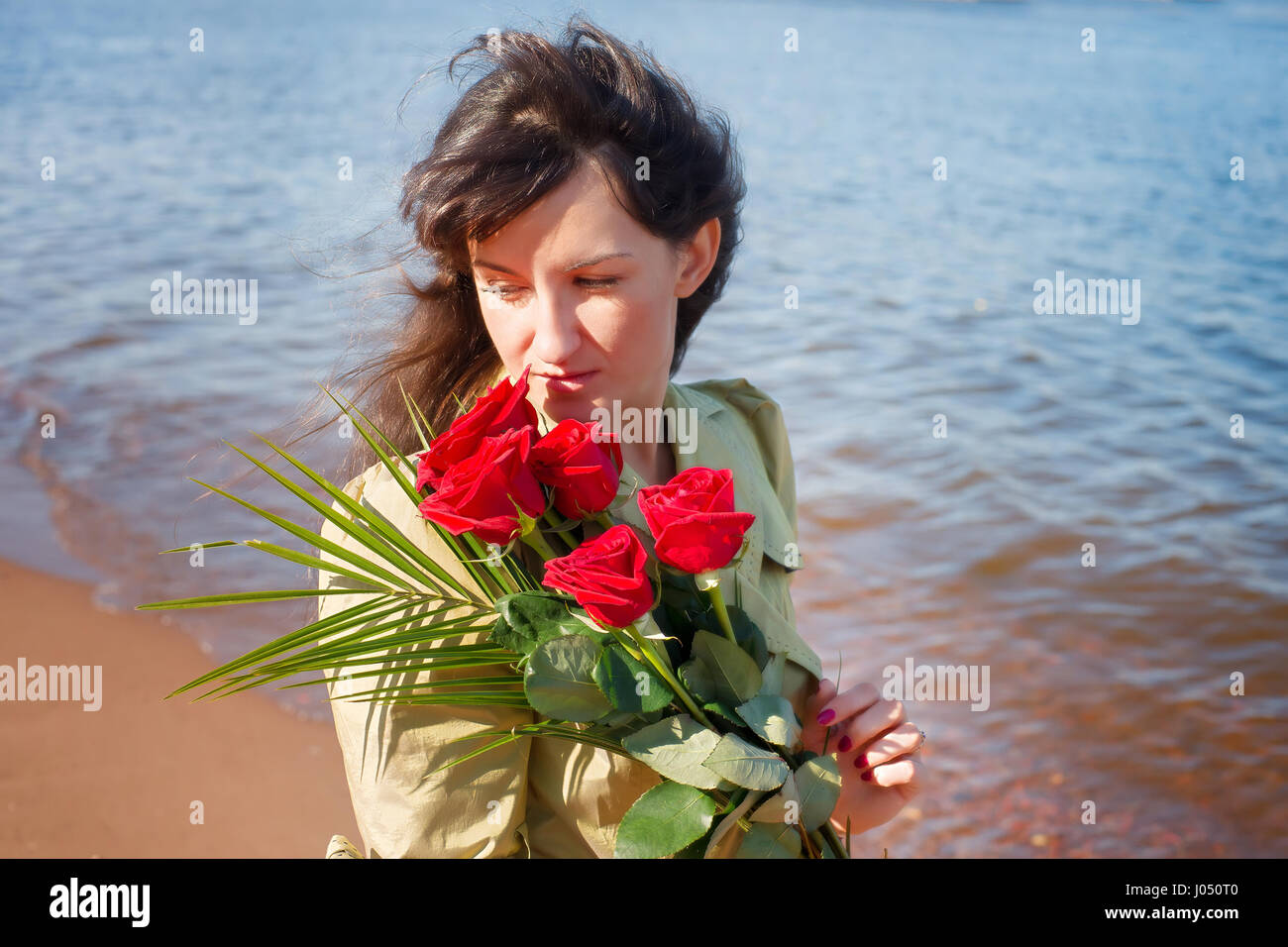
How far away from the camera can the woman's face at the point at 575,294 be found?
5.42 ft

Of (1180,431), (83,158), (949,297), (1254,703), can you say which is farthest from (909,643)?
(83,158)

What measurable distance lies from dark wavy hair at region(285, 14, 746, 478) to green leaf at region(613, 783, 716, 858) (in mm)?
807

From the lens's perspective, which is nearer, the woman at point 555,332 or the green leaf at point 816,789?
the green leaf at point 816,789

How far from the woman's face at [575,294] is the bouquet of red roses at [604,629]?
0.81 feet

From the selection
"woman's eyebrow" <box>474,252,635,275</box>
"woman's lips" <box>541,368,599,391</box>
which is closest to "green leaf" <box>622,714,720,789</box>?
"woman's lips" <box>541,368,599,391</box>

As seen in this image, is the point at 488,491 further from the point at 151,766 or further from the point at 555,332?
the point at 151,766

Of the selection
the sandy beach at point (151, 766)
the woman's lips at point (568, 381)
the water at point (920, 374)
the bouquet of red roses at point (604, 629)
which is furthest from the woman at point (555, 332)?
the sandy beach at point (151, 766)

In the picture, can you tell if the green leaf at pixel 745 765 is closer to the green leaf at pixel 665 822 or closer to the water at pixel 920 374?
the green leaf at pixel 665 822

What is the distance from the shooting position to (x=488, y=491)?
1275 millimetres

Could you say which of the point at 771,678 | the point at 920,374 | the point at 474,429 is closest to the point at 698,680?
the point at 771,678

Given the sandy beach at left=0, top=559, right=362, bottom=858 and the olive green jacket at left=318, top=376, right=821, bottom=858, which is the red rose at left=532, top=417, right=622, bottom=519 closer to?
the olive green jacket at left=318, top=376, right=821, bottom=858

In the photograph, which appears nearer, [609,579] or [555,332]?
[609,579]

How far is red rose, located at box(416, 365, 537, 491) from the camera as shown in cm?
134

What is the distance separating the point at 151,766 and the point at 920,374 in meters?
5.06
